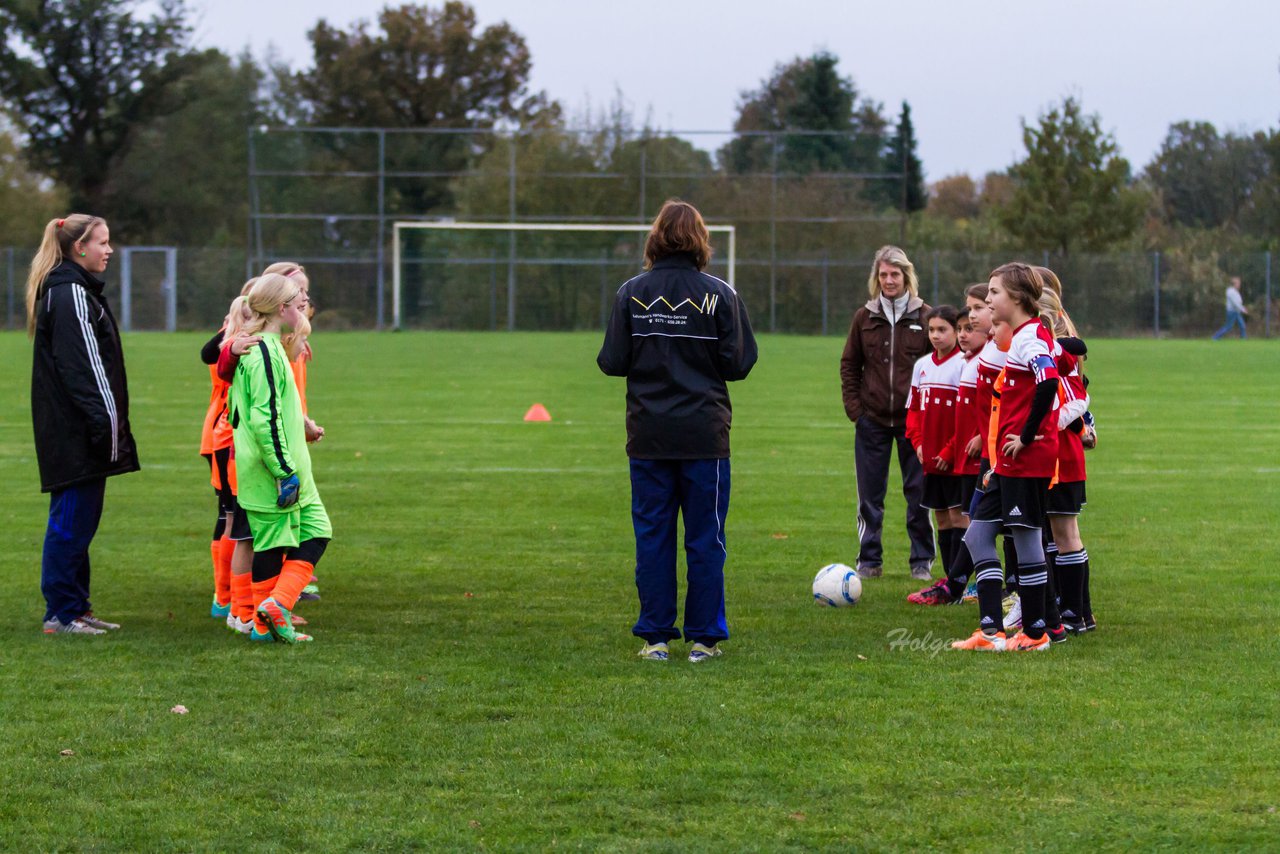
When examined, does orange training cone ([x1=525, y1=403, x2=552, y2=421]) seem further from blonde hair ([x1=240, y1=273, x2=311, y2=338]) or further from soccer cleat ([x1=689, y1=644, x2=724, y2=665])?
soccer cleat ([x1=689, y1=644, x2=724, y2=665])

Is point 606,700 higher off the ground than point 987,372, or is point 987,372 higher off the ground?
point 987,372

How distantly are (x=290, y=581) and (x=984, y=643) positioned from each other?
3003mm

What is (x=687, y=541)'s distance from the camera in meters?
6.13

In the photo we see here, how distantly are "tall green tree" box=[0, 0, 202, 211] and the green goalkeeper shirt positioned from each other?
5511 cm

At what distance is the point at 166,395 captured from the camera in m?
19.6

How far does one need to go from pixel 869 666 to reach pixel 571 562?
287 cm

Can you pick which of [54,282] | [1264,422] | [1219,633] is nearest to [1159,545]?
[1219,633]

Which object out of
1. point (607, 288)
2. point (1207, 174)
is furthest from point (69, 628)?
point (1207, 174)

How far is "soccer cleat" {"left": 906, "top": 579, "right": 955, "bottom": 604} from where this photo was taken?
7.50 meters

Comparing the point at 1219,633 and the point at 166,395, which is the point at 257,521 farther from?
the point at 166,395

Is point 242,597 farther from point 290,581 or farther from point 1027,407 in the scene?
point 1027,407

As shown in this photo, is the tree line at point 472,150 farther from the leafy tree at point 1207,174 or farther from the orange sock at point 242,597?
the orange sock at point 242,597

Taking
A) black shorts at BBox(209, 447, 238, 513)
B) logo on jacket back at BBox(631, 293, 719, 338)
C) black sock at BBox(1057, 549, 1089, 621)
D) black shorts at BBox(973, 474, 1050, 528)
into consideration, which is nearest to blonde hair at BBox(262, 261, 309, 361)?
black shorts at BBox(209, 447, 238, 513)

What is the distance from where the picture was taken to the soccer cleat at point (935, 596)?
7.50 m
